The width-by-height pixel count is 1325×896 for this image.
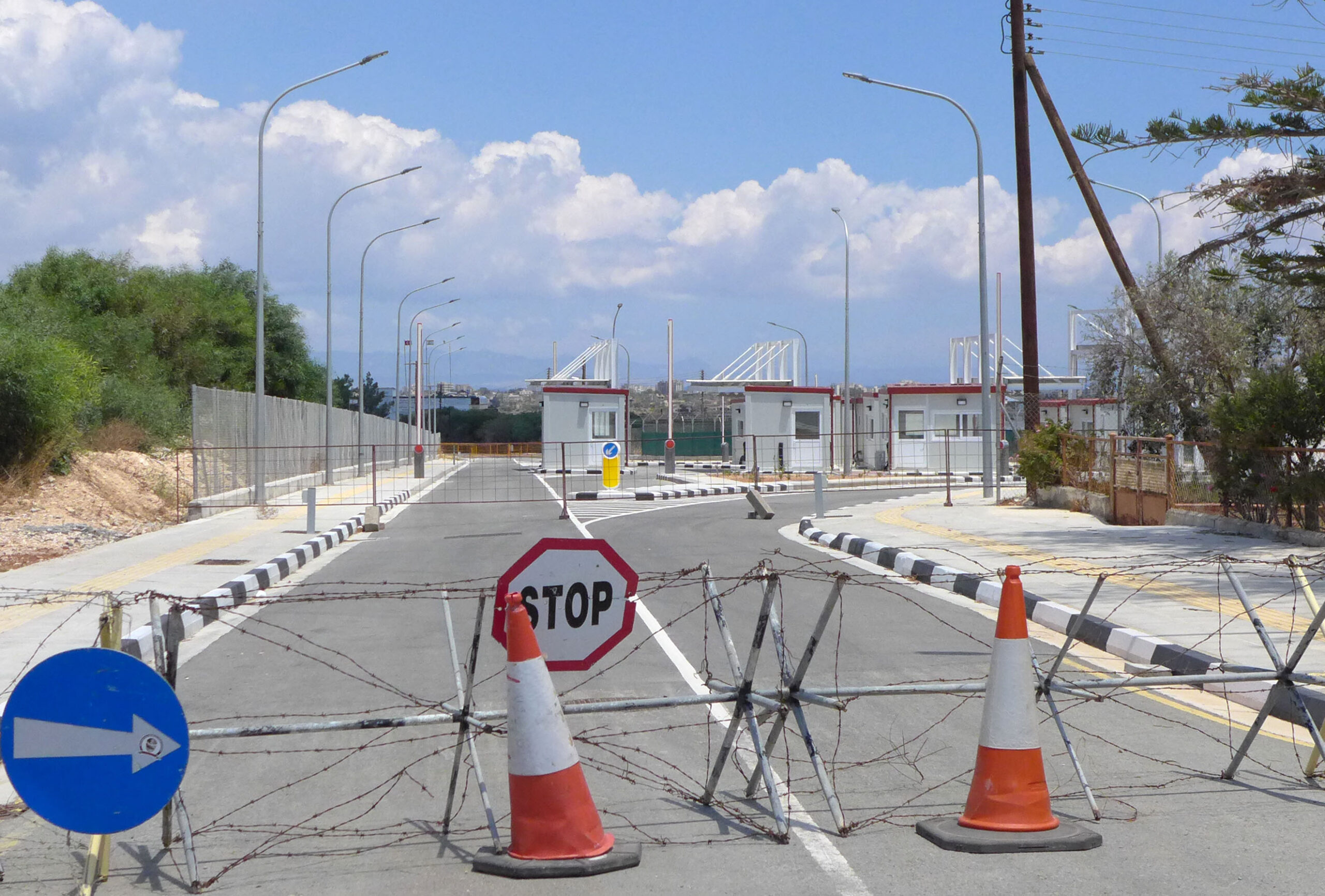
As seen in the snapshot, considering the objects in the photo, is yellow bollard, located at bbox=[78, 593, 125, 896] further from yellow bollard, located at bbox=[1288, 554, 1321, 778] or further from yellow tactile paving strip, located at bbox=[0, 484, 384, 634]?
yellow bollard, located at bbox=[1288, 554, 1321, 778]

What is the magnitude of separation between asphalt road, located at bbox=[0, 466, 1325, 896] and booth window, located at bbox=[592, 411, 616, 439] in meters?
38.7

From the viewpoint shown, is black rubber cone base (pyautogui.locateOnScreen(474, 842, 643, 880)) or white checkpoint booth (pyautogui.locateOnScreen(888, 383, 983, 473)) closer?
black rubber cone base (pyautogui.locateOnScreen(474, 842, 643, 880))

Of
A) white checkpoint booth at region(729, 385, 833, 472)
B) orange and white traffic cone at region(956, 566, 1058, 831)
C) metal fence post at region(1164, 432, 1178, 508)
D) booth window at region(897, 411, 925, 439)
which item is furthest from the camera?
booth window at region(897, 411, 925, 439)

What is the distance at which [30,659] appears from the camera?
25.7ft

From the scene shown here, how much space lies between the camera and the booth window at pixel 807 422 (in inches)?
1763

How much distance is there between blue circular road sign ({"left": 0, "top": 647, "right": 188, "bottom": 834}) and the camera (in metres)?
4.13

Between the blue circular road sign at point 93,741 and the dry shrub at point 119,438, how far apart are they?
23018 millimetres

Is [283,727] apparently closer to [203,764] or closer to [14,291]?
[203,764]

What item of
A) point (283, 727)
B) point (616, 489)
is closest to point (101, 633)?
point (283, 727)

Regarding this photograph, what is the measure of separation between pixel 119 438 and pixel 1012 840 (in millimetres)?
26298

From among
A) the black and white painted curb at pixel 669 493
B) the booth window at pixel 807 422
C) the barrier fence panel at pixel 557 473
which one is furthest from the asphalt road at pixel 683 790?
the booth window at pixel 807 422

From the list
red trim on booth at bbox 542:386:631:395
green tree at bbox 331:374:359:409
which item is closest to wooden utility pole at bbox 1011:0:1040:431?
red trim on booth at bbox 542:386:631:395

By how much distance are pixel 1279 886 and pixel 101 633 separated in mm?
4397

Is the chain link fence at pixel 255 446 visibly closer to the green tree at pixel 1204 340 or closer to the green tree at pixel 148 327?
the green tree at pixel 148 327
